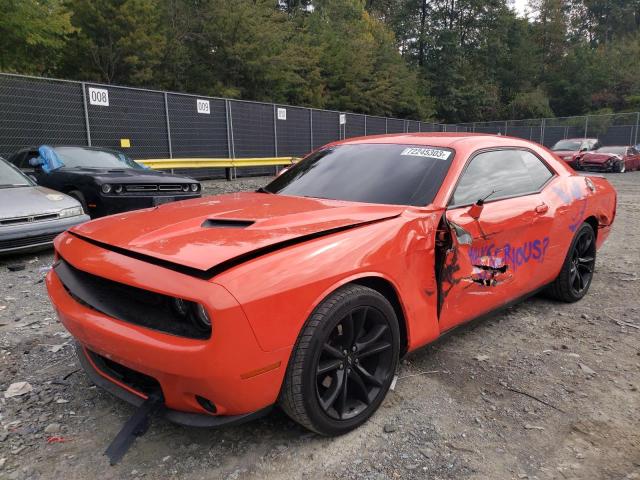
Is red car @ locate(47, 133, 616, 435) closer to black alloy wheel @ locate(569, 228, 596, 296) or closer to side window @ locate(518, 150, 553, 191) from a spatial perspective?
side window @ locate(518, 150, 553, 191)

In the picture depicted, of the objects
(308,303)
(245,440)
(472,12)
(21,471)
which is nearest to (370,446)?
(245,440)

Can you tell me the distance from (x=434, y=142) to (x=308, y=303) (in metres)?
1.74

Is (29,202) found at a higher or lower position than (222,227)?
lower

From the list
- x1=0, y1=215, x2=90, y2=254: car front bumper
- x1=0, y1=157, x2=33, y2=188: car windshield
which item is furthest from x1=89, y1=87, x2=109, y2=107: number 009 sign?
x1=0, y1=215, x2=90, y2=254: car front bumper

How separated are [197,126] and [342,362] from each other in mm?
12569

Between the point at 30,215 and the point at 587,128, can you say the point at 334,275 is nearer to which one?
the point at 30,215

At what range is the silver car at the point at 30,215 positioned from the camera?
5.18 m

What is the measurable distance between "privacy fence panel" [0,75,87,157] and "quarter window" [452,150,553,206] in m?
9.92

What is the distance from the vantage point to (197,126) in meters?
13.6

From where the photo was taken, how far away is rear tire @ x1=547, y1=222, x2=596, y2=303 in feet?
13.3

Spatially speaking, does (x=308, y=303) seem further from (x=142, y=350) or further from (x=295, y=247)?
(x=142, y=350)

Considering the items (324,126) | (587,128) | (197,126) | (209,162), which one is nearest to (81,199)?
(209,162)

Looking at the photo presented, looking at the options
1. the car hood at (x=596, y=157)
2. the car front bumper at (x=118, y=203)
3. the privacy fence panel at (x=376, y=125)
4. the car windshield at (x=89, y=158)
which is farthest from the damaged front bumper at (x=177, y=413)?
the car hood at (x=596, y=157)

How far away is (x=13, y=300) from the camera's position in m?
4.14
